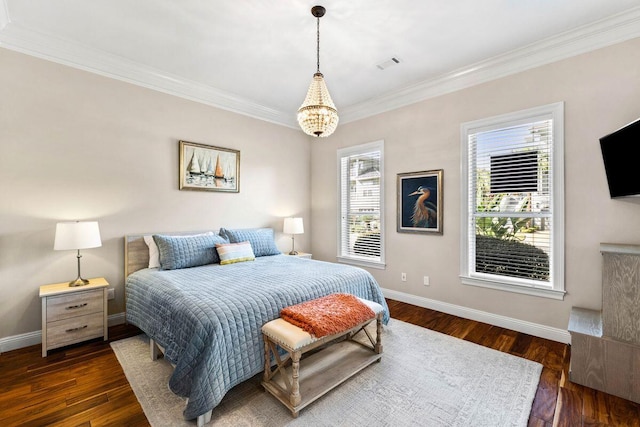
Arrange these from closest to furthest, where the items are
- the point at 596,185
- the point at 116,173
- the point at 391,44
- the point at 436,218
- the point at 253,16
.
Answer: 1. the point at 253,16
2. the point at 596,185
3. the point at 391,44
4. the point at 116,173
5. the point at 436,218

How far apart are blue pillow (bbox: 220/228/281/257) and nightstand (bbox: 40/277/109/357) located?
4.54 ft

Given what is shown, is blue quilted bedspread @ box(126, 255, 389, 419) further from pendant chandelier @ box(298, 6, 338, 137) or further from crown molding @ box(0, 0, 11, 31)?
crown molding @ box(0, 0, 11, 31)

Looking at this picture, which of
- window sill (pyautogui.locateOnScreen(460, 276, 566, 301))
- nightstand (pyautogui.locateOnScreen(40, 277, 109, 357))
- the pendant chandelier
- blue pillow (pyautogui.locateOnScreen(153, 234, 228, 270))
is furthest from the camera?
blue pillow (pyautogui.locateOnScreen(153, 234, 228, 270))

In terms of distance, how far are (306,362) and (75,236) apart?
232 centimetres

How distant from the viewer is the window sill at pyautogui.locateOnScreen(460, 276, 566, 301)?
109 inches

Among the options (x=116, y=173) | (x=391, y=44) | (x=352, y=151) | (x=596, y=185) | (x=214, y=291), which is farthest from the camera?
(x=352, y=151)

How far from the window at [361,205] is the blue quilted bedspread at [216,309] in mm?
1445

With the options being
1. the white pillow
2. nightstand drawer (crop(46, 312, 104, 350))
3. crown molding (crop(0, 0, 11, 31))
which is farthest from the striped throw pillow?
crown molding (crop(0, 0, 11, 31))

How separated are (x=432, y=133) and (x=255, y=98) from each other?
2471 millimetres

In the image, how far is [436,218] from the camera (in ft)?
11.7

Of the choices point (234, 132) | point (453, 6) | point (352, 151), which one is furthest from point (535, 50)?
point (234, 132)

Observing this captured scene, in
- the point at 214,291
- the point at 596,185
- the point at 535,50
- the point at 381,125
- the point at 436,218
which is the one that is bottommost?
the point at 214,291

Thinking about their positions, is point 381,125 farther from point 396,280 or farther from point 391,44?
point 396,280

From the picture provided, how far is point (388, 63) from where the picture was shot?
124 inches
